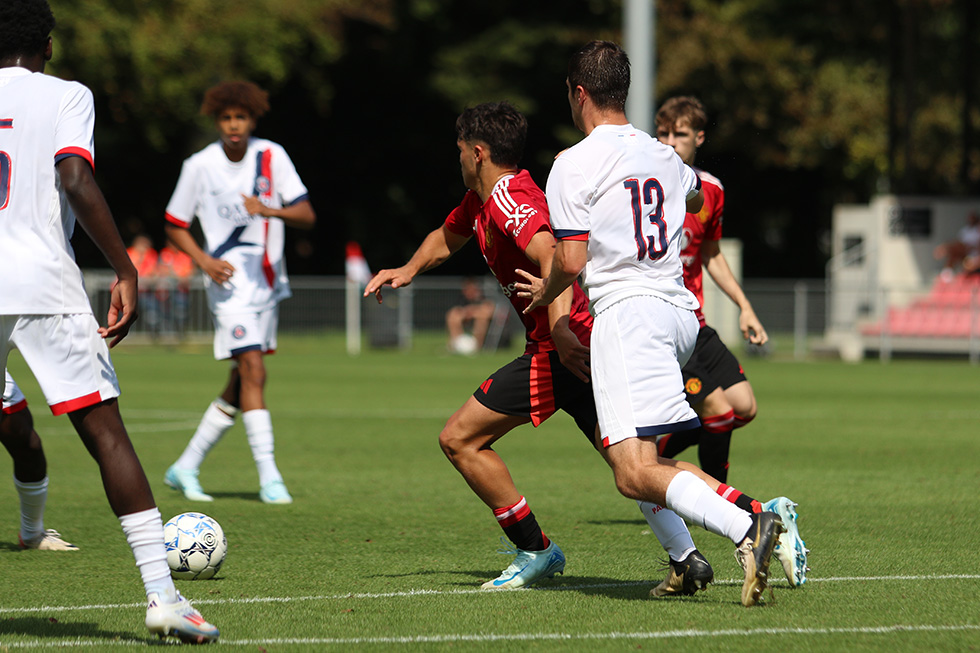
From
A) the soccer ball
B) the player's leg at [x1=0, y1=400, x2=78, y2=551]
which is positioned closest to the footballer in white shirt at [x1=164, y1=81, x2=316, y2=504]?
the player's leg at [x1=0, y1=400, x2=78, y2=551]

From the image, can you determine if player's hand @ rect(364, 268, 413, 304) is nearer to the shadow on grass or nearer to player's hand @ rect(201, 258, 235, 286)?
the shadow on grass

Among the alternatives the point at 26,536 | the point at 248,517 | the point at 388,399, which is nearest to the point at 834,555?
the point at 248,517

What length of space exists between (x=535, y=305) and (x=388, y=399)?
12170 millimetres

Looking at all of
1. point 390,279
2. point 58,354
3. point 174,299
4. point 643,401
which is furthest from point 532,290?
point 174,299

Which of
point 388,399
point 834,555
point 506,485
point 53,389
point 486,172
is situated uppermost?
point 486,172

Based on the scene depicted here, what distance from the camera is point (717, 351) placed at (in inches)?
305

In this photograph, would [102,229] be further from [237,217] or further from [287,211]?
[237,217]

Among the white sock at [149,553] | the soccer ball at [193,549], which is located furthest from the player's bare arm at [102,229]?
the soccer ball at [193,549]

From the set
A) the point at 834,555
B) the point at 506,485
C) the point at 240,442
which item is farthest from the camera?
the point at 240,442

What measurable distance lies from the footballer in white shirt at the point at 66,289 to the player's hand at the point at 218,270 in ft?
13.1

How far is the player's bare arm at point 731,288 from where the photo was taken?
302 inches

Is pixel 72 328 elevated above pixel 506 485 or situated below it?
above

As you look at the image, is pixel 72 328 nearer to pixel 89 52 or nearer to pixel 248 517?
pixel 248 517

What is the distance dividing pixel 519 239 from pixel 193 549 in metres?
2.00
